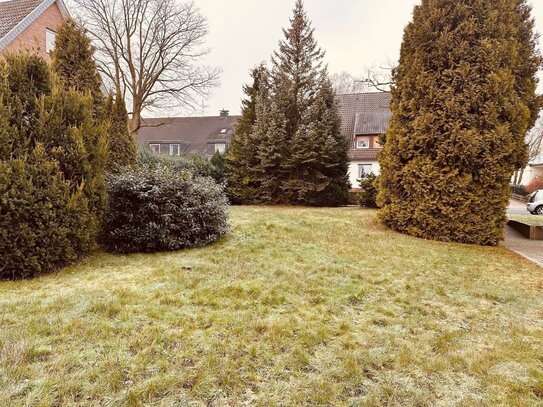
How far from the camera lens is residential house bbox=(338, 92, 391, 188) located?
22.3 metres

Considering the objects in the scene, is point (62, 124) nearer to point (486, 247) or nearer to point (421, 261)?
point (421, 261)

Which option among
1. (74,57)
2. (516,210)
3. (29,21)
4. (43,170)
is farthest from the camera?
(516,210)

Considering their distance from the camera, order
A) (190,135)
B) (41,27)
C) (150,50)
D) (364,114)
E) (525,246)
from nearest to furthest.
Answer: (525,246) < (41,27) < (150,50) < (364,114) < (190,135)

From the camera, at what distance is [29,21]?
14.2 m

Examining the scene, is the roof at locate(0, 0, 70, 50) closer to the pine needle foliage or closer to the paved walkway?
the pine needle foliage

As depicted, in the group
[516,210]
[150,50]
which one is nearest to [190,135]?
[150,50]

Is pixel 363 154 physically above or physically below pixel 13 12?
below

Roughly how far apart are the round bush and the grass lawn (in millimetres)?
435

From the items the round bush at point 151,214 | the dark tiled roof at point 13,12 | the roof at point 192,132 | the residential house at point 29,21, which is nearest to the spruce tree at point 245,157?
the round bush at point 151,214

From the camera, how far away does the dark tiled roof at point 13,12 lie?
13.8m

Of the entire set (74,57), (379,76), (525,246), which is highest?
(379,76)

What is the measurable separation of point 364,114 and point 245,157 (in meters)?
13.8

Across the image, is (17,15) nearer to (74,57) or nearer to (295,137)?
(74,57)

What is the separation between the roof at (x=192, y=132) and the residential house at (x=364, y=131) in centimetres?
1063
